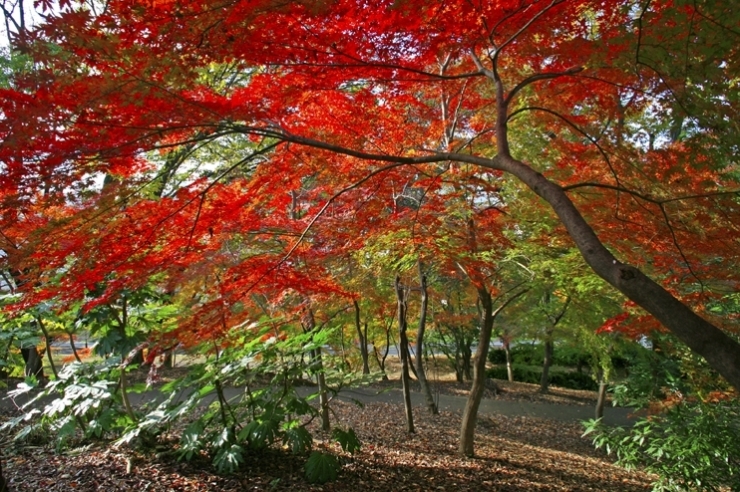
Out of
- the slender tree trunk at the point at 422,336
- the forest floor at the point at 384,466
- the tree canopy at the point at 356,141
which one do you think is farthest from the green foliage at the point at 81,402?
the slender tree trunk at the point at 422,336

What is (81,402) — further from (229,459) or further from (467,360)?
(467,360)

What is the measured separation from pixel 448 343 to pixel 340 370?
1075 cm

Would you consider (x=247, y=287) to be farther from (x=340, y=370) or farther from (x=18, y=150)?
(x=18, y=150)

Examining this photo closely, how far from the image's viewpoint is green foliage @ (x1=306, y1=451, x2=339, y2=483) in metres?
4.30

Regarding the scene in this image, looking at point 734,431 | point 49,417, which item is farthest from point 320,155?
point 734,431

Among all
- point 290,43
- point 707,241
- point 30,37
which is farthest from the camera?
point 707,241

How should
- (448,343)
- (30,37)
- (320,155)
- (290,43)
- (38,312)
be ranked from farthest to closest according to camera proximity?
(448,343) → (320,155) → (38,312) → (290,43) → (30,37)

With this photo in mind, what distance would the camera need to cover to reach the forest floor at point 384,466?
4055 millimetres

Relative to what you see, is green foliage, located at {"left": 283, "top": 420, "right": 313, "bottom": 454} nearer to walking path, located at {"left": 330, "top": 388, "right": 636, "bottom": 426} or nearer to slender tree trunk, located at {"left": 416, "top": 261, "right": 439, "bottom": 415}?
slender tree trunk, located at {"left": 416, "top": 261, "right": 439, "bottom": 415}

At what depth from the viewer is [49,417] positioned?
478cm

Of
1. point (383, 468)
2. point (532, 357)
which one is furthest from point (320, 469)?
point (532, 357)

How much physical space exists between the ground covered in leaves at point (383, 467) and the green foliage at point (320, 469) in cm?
7

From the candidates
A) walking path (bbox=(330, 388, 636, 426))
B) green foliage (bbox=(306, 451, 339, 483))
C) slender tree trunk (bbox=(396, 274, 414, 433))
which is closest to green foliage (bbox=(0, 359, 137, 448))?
green foliage (bbox=(306, 451, 339, 483))

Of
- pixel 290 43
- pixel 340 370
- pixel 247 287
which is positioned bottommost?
→ pixel 340 370
